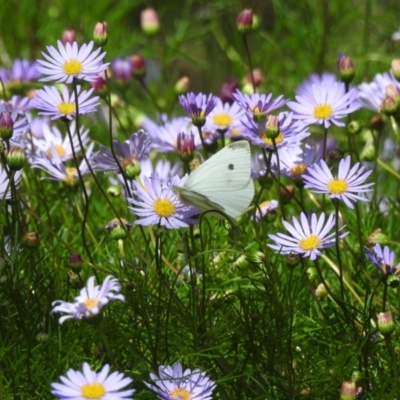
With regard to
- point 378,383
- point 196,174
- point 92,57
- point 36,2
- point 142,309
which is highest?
point 36,2

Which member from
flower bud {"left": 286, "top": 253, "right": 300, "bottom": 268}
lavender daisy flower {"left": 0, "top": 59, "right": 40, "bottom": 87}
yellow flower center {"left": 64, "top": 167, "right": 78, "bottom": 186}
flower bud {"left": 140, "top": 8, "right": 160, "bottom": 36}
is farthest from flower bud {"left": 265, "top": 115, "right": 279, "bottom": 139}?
flower bud {"left": 140, "top": 8, "right": 160, "bottom": 36}

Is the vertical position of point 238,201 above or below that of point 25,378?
above

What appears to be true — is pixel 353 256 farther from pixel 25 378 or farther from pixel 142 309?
pixel 25 378

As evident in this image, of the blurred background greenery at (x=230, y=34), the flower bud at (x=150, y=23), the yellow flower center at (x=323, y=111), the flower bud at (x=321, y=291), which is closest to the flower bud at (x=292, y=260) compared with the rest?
the flower bud at (x=321, y=291)

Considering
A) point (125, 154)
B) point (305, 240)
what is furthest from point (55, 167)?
point (305, 240)

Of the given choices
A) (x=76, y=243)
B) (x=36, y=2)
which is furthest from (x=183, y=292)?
(x=36, y=2)

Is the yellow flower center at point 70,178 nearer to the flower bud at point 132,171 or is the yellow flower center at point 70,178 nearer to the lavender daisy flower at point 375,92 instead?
the flower bud at point 132,171
